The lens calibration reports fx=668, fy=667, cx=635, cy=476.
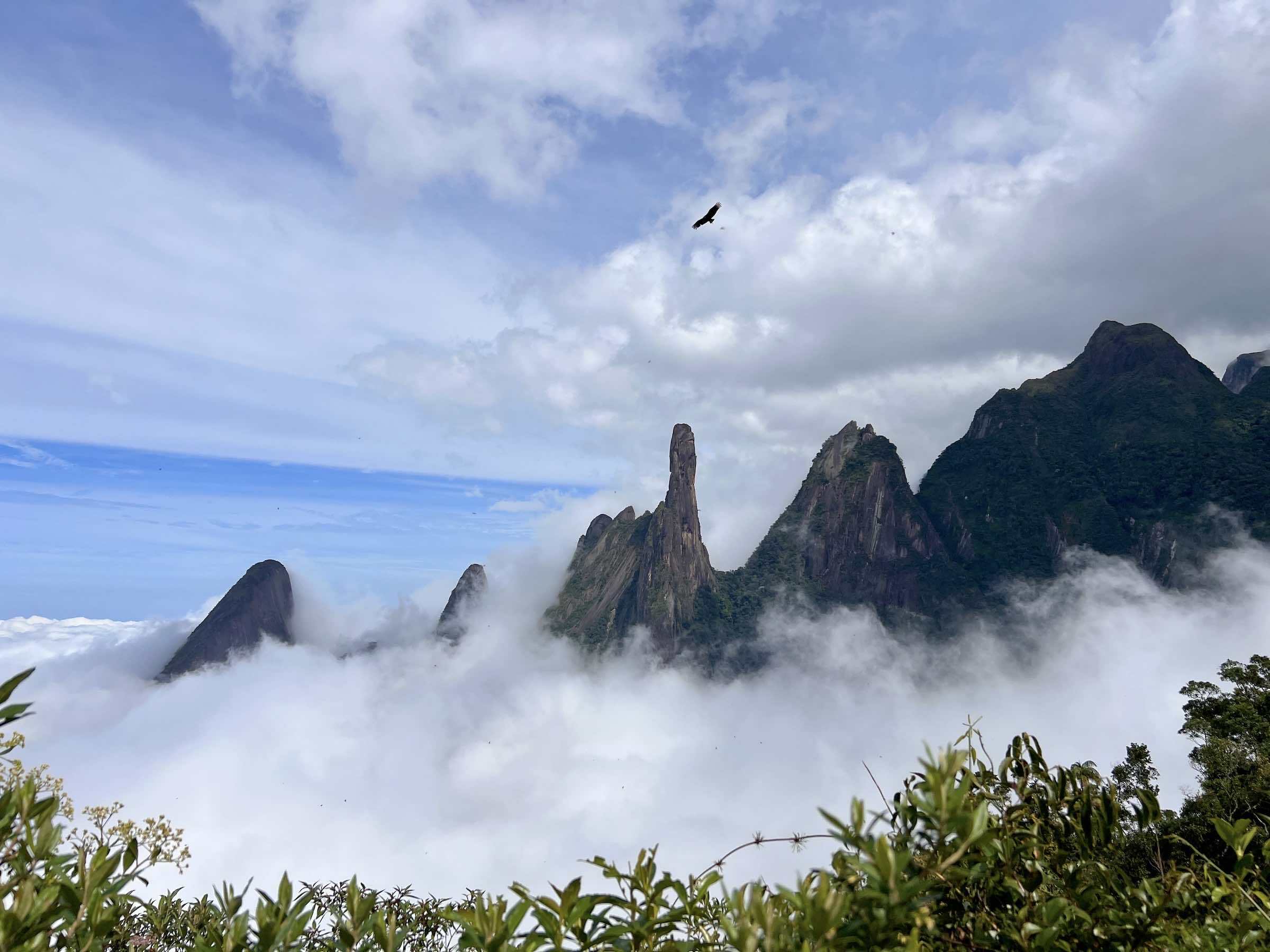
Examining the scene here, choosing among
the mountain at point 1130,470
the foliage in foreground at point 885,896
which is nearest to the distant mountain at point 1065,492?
the mountain at point 1130,470

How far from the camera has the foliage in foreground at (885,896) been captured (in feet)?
Answer: 8.74

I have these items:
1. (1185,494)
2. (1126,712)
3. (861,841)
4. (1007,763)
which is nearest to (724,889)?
(861,841)

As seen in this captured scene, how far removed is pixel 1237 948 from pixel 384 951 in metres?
4.13

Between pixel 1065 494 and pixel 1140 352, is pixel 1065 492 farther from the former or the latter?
pixel 1140 352

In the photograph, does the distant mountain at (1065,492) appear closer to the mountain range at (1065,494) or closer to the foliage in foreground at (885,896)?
the mountain range at (1065,494)

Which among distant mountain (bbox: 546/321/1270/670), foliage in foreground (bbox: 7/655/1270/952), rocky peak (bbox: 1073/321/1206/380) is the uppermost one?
rocky peak (bbox: 1073/321/1206/380)

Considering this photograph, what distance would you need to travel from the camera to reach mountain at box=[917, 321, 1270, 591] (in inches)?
6521

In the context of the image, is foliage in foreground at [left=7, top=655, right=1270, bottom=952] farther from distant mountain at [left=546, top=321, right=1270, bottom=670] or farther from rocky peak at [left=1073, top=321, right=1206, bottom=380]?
rocky peak at [left=1073, top=321, right=1206, bottom=380]

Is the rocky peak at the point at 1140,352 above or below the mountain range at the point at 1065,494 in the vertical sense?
above

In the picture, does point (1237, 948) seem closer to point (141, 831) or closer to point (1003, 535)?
point (141, 831)

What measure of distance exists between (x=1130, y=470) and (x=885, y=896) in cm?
22394

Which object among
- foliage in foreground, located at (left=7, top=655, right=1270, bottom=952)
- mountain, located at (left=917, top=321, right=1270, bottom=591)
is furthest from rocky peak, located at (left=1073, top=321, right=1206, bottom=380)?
Result: foliage in foreground, located at (left=7, top=655, right=1270, bottom=952)

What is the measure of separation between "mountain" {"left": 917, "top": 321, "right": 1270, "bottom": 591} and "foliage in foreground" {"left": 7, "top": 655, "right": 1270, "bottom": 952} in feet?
679

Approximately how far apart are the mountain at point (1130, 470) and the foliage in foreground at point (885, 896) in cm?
20684
